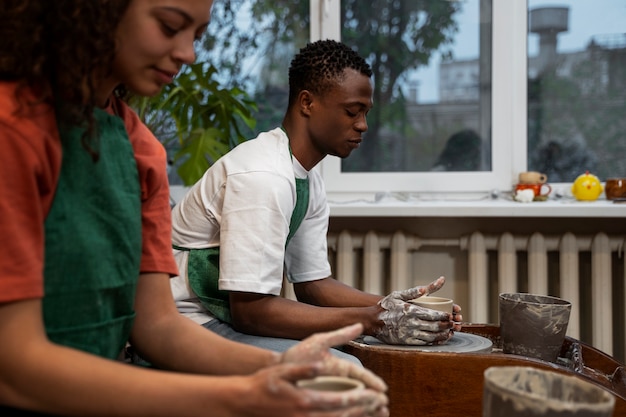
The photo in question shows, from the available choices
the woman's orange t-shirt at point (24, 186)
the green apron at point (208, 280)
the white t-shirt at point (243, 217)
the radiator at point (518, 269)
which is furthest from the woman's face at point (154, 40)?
the radiator at point (518, 269)

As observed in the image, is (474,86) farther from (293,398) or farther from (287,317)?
(293,398)

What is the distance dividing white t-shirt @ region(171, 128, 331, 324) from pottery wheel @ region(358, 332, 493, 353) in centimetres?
27

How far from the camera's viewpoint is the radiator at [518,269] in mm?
2244

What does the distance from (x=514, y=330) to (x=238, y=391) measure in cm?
94

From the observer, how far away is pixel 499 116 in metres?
2.47

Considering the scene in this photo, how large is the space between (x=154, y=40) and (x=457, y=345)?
1.00 metres

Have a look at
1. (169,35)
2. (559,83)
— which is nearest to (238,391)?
(169,35)

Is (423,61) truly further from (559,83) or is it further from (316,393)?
(316,393)

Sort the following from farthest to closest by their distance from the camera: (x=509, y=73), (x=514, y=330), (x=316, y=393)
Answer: (x=509, y=73) → (x=514, y=330) → (x=316, y=393)

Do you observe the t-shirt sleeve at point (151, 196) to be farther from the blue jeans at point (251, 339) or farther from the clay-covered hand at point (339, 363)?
the blue jeans at point (251, 339)

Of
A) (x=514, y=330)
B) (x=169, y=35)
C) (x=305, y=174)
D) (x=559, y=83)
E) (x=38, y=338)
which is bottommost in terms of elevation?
(x=514, y=330)

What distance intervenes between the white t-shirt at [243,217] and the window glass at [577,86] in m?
1.28

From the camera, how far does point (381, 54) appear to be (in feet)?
8.36

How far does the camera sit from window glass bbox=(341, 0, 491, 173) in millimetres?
2496
